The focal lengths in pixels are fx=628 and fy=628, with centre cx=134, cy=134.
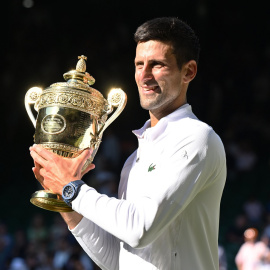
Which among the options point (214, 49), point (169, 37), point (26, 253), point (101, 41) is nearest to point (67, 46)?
point (101, 41)

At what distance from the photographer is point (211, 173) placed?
77.7 inches

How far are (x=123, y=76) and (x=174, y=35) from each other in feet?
27.0

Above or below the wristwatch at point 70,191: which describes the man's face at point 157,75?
above

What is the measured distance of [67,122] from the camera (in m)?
2.18

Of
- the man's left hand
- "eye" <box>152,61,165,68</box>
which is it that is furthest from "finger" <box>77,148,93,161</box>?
"eye" <box>152,61,165,68</box>

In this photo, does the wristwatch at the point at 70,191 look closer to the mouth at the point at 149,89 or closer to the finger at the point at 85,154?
the finger at the point at 85,154

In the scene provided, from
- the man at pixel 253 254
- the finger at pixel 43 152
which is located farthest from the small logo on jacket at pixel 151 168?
the man at pixel 253 254

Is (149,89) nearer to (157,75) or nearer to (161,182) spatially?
(157,75)

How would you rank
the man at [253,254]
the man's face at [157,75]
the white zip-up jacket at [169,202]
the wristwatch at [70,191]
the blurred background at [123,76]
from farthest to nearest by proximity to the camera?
the blurred background at [123,76] → the man at [253,254] → the man's face at [157,75] → the wristwatch at [70,191] → the white zip-up jacket at [169,202]

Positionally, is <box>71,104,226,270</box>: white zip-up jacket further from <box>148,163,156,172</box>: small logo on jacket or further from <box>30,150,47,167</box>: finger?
<box>30,150,47,167</box>: finger

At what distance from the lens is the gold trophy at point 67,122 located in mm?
2158

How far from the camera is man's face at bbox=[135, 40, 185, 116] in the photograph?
6.81ft

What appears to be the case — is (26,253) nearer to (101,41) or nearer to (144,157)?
(101,41)

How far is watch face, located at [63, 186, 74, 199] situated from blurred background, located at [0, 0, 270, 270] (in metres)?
6.74
